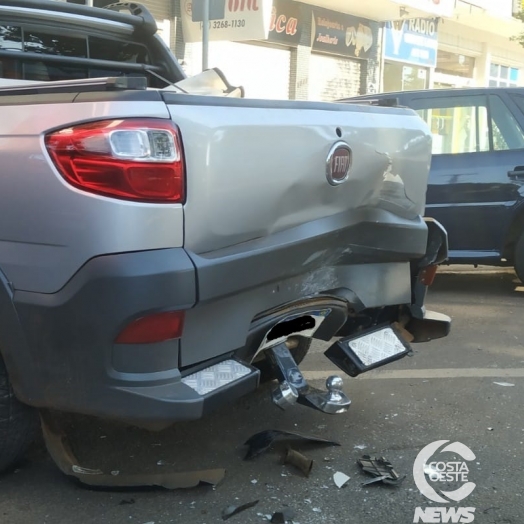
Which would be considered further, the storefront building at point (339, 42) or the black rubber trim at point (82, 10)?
the storefront building at point (339, 42)

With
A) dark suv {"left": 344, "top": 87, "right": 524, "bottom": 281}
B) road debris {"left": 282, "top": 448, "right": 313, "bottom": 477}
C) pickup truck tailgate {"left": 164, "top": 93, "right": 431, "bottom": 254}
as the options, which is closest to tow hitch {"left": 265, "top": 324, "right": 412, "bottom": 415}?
road debris {"left": 282, "top": 448, "right": 313, "bottom": 477}

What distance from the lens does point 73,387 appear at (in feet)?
8.57

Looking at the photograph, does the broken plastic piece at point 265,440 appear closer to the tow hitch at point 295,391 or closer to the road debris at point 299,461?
the road debris at point 299,461

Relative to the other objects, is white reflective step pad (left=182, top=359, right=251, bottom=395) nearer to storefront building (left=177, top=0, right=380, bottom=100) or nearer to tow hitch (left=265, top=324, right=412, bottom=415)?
tow hitch (left=265, top=324, right=412, bottom=415)

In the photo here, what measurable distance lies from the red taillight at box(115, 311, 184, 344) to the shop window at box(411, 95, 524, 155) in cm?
434

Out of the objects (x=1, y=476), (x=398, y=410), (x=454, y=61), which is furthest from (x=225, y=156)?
(x=454, y=61)

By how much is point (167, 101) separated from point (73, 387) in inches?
41.2

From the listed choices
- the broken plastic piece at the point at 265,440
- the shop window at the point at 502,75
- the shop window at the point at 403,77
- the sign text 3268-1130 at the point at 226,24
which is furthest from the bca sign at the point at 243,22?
the shop window at the point at 502,75

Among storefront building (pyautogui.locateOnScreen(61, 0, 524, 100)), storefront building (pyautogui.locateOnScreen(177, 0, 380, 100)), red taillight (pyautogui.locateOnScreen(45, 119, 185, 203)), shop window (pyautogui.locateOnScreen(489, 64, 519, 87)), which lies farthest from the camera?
shop window (pyautogui.locateOnScreen(489, 64, 519, 87))

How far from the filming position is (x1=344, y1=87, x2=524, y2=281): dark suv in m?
6.35

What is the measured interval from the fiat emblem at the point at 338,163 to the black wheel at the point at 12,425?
1486 mm

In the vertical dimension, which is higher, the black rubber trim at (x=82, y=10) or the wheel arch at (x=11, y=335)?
the black rubber trim at (x=82, y=10)

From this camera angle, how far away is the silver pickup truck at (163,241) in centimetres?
247

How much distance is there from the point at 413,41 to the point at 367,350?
17020mm
